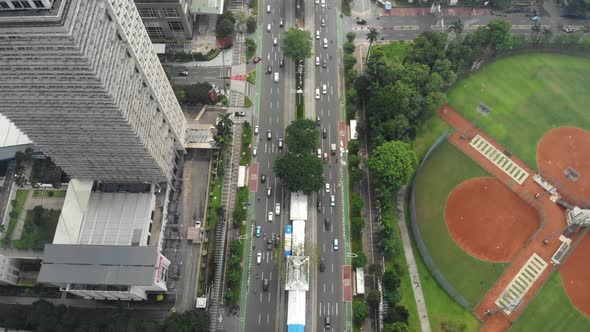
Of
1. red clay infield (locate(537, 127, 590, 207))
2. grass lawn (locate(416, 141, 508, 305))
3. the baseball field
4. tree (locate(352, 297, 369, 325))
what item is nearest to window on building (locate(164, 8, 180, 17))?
the baseball field

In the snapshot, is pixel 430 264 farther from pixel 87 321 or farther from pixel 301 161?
pixel 87 321

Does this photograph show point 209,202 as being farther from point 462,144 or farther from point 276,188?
point 462,144

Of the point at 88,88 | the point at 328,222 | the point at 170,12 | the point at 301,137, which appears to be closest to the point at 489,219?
the point at 328,222

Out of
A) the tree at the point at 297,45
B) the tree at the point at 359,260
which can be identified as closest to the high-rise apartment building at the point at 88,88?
the tree at the point at 297,45

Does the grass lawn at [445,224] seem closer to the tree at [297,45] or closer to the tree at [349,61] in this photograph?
the tree at [349,61]

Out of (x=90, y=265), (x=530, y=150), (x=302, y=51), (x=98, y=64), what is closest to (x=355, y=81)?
(x=302, y=51)

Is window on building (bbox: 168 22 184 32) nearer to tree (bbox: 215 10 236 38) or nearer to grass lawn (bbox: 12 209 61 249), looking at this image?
tree (bbox: 215 10 236 38)
